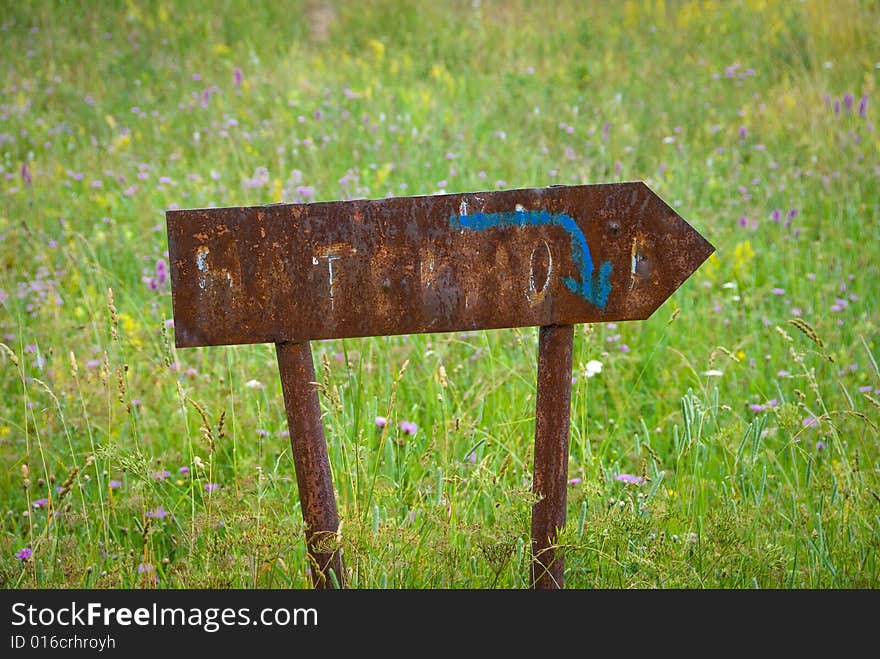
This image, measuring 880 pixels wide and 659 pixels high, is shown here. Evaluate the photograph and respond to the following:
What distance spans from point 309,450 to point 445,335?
171 centimetres

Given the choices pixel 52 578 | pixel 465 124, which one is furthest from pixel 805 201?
pixel 52 578

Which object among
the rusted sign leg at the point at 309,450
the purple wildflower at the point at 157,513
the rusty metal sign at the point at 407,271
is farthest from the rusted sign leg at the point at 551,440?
→ the purple wildflower at the point at 157,513

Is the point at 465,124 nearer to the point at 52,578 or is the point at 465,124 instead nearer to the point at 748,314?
the point at 748,314

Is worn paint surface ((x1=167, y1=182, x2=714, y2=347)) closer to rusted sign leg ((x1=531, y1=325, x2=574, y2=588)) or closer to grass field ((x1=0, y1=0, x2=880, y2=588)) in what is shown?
rusted sign leg ((x1=531, y1=325, x2=574, y2=588))

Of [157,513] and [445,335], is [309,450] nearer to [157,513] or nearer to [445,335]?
[157,513]

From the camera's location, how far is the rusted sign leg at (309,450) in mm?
2027

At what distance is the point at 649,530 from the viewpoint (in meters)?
2.21

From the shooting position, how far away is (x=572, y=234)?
200cm

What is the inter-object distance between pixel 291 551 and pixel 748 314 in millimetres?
2584

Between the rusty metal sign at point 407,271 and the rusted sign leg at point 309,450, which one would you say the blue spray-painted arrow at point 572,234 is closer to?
the rusty metal sign at point 407,271

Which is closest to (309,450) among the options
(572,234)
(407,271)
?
(407,271)

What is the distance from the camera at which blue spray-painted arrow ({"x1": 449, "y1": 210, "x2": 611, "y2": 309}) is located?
6.49ft

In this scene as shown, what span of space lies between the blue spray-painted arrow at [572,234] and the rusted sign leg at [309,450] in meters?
0.46

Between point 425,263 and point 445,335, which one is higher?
point 425,263
